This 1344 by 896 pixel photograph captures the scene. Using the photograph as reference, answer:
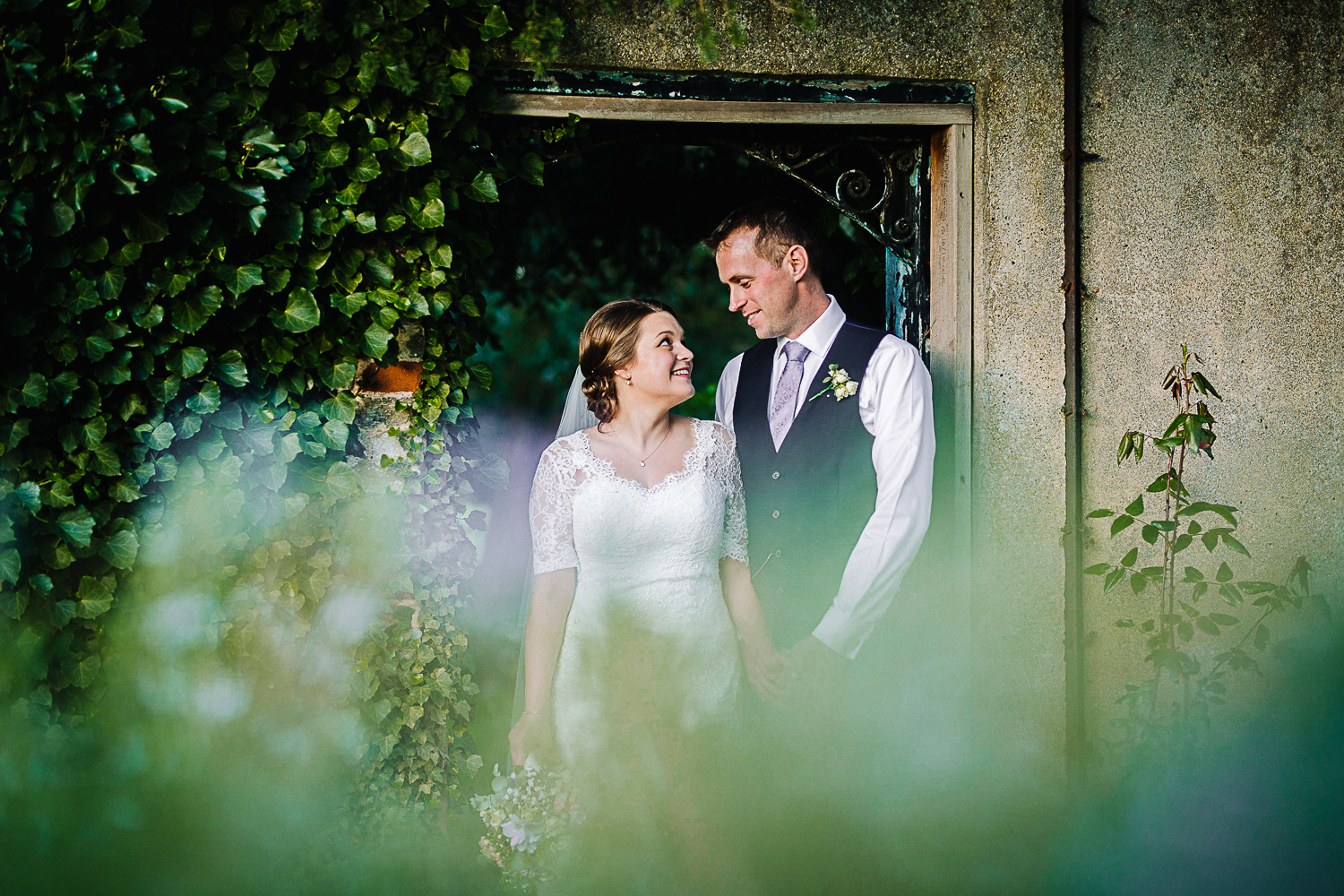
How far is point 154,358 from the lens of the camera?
2.88 metres

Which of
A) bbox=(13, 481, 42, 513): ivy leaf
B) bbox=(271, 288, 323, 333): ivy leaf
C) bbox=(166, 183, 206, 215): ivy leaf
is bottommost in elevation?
bbox=(13, 481, 42, 513): ivy leaf

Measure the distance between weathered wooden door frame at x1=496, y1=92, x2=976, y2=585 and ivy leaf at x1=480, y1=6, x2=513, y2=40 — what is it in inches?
8.2

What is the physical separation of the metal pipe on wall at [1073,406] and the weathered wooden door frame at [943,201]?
1.16 ft

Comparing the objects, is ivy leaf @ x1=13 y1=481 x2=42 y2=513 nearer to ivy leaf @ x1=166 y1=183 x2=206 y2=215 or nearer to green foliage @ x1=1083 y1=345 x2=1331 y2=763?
ivy leaf @ x1=166 y1=183 x2=206 y2=215

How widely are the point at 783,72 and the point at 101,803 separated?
127 inches

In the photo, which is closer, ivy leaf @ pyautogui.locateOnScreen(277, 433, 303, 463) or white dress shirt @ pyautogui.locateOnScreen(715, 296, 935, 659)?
ivy leaf @ pyautogui.locateOnScreen(277, 433, 303, 463)

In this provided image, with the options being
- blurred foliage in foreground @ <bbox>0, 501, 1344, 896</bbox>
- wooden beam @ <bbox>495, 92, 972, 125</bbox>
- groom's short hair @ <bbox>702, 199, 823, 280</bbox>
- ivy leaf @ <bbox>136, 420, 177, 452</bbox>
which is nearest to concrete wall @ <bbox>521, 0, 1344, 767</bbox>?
wooden beam @ <bbox>495, 92, 972, 125</bbox>

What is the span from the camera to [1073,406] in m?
3.46

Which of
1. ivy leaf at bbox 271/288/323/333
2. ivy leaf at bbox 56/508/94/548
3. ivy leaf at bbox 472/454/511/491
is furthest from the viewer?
ivy leaf at bbox 472/454/511/491

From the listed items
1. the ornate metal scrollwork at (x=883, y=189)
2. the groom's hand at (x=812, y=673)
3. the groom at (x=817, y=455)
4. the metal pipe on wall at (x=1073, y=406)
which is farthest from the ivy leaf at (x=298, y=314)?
the metal pipe on wall at (x=1073, y=406)

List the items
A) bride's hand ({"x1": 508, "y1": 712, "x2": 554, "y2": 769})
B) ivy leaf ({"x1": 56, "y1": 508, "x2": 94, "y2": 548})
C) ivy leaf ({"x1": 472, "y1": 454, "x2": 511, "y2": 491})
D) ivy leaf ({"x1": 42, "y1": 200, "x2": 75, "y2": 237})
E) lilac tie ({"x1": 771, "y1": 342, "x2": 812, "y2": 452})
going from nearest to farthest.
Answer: ivy leaf ({"x1": 42, "y1": 200, "x2": 75, "y2": 237}) < ivy leaf ({"x1": 56, "y1": 508, "x2": 94, "y2": 548}) < bride's hand ({"x1": 508, "y1": 712, "x2": 554, "y2": 769}) < ivy leaf ({"x1": 472, "y1": 454, "x2": 511, "y2": 491}) < lilac tie ({"x1": 771, "y1": 342, "x2": 812, "y2": 452})

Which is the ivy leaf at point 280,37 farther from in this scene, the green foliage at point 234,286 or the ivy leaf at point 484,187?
the ivy leaf at point 484,187

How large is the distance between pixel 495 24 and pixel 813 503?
190 cm

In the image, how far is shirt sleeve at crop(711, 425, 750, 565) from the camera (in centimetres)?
337
